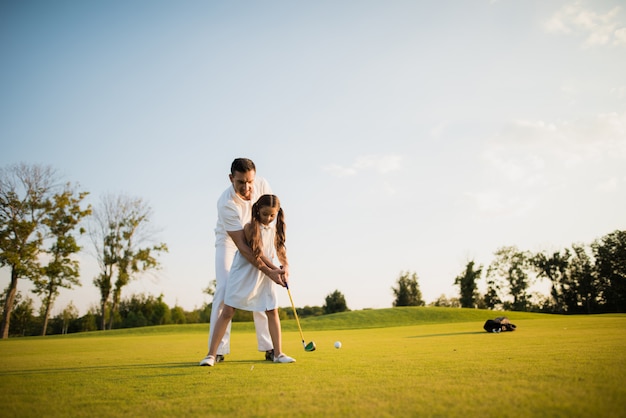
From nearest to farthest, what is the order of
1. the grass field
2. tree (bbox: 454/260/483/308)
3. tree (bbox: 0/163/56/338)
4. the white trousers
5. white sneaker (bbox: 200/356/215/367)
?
the grass field < white sneaker (bbox: 200/356/215/367) < the white trousers < tree (bbox: 0/163/56/338) < tree (bbox: 454/260/483/308)

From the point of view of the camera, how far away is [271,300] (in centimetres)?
446

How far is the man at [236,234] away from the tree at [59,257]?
31.3 m

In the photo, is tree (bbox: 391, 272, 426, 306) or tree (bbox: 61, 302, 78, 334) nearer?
tree (bbox: 61, 302, 78, 334)

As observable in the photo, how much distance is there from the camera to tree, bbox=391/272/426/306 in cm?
5569

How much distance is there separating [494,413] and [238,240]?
130 inches

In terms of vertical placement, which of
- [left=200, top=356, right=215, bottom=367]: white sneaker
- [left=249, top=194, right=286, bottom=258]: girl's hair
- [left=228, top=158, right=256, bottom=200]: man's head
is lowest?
[left=200, top=356, right=215, bottom=367]: white sneaker

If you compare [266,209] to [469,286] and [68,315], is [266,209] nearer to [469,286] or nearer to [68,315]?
[469,286]

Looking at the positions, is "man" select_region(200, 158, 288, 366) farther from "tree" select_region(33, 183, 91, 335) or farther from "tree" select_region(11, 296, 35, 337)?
"tree" select_region(11, 296, 35, 337)

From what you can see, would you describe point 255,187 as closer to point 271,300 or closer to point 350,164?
point 271,300

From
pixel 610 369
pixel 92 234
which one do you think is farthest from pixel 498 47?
pixel 92 234

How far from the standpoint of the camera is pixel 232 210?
14.7 ft

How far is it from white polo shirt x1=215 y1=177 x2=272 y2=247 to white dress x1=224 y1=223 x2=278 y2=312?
36 centimetres

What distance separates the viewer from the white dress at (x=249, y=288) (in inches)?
171

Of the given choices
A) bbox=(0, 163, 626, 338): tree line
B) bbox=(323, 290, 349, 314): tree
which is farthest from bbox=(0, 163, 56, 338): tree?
bbox=(323, 290, 349, 314): tree
